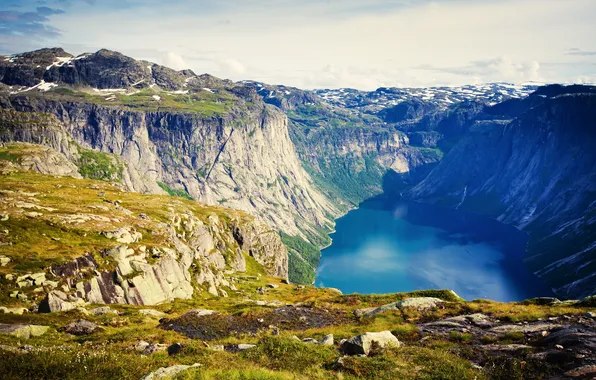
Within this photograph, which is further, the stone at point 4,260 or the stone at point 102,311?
the stone at point 4,260

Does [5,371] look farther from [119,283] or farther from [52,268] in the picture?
[119,283]

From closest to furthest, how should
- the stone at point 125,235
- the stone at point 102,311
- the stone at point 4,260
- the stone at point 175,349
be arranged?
the stone at point 175,349 → the stone at point 102,311 → the stone at point 4,260 → the stone at point 125,235

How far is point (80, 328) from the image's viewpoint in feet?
124

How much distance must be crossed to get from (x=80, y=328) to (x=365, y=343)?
28.1 meters

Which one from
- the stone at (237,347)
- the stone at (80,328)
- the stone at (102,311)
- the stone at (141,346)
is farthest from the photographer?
the stone at (102,311)

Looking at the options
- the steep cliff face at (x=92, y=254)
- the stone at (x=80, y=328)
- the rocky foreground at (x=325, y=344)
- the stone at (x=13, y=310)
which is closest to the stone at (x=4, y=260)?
the steep cliff face at (x=92, y=254)

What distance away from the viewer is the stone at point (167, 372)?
20062mm

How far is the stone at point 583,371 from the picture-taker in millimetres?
21391

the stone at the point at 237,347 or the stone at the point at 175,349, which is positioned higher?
the stone at the point at 175,349

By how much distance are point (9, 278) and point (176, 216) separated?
8177cm

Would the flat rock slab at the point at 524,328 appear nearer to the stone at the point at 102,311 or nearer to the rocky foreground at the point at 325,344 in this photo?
the rocky foreground at the point at 325,344

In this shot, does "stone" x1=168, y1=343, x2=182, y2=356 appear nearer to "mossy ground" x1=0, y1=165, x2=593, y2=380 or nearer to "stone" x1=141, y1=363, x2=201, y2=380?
"mossy ground" x1=0, y1=165, x2=593, y2=380

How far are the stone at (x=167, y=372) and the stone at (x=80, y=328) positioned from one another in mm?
20316

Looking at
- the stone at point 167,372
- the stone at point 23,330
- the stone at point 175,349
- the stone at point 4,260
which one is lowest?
the stone at point 4,260
